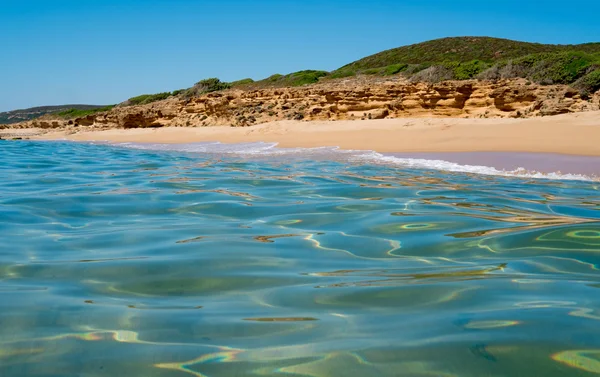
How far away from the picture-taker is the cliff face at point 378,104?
16.1m

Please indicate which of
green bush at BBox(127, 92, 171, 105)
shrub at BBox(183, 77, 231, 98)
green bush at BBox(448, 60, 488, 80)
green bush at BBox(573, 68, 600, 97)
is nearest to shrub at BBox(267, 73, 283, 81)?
shrub at BBox(183, 77, 231, 98)

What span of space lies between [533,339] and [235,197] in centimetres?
328

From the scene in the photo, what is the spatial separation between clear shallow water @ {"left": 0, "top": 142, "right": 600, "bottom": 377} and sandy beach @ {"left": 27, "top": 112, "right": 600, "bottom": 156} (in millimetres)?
4909

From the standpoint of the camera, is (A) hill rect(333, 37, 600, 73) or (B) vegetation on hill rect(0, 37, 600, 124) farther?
(A) hill rect(333, 37, 600, 73)

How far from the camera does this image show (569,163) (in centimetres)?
707

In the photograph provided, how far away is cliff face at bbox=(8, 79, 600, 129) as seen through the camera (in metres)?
16.1

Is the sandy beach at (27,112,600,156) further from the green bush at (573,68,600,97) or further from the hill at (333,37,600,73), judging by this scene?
the hill at (333,37,600,73)

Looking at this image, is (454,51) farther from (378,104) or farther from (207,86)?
(378,104)

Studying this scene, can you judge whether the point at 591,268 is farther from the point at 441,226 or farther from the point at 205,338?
the point at 205,338

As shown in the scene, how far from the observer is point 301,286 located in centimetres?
207

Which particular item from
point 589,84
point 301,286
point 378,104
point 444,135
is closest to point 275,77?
point 378,104

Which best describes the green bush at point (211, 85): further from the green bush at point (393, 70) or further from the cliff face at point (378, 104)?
the green bush at point (393, 70)

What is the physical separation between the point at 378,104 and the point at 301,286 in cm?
1684

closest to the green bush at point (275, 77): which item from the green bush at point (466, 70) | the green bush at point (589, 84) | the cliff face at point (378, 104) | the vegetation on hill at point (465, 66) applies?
the vegetation on hill at point (465, 66)
